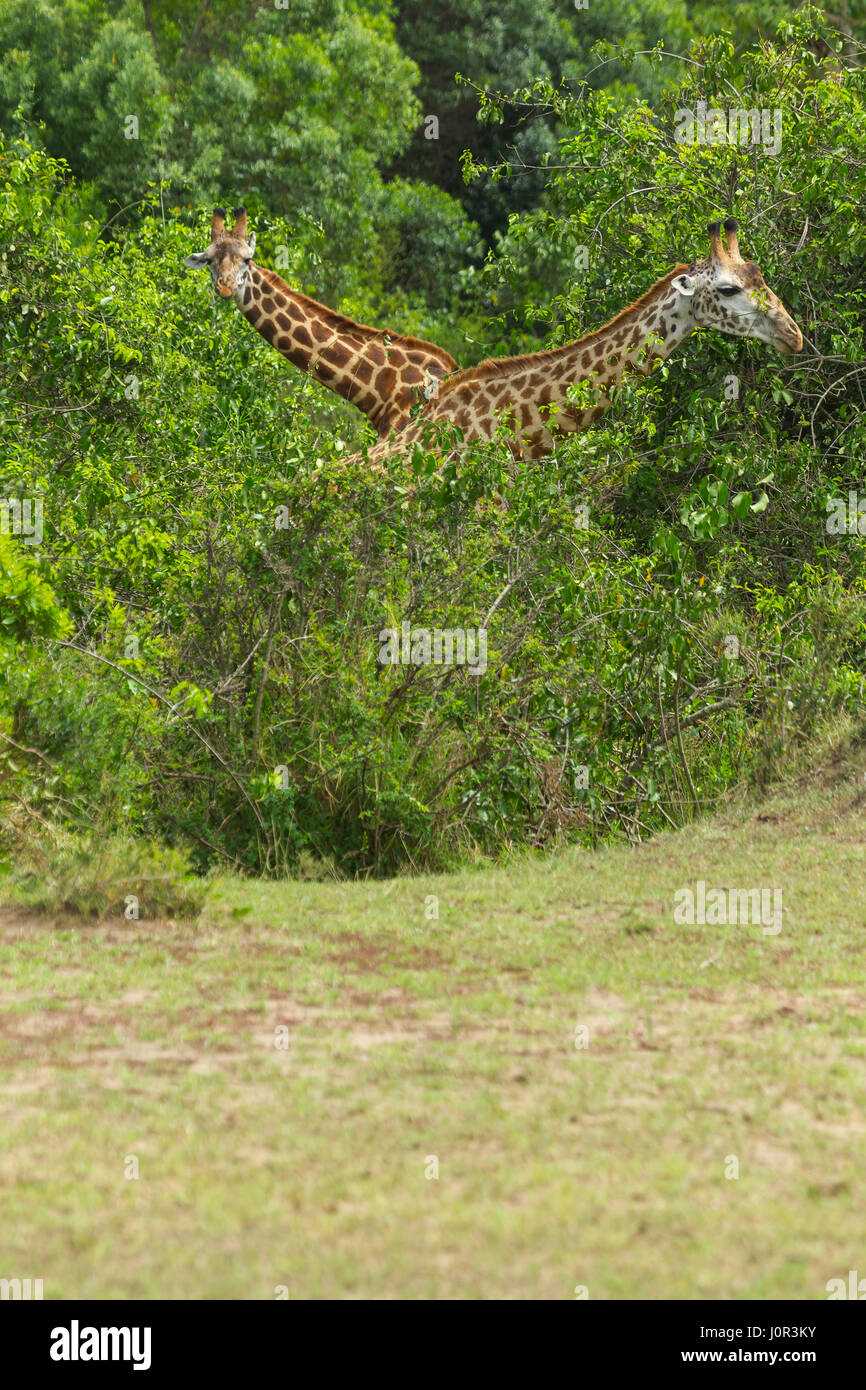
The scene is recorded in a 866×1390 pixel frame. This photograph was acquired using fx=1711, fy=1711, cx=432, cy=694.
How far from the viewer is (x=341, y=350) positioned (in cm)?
1135

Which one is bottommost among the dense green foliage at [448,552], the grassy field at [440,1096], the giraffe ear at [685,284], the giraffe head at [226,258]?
the grassy field at [440,1096]

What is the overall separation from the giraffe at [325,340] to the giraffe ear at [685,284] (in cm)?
174

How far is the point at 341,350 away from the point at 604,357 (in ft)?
6.64

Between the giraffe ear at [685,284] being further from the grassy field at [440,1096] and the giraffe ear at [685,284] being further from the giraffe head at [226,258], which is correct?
the grassy field at [440,1096]

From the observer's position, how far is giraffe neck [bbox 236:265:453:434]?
36.6 feet

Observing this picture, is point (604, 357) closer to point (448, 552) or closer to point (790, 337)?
point (790, 337)

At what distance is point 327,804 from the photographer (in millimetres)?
7664

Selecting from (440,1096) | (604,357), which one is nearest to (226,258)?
(604,357)

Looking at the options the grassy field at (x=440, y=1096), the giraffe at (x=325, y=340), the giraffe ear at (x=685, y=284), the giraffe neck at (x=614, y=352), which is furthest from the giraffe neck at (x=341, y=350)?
the grassy field at (x=440, y=1096)

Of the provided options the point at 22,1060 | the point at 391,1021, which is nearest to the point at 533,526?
the point at 391,1021

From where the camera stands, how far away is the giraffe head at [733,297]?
9.62 meters
